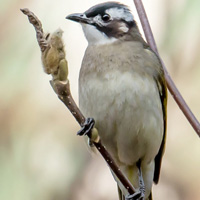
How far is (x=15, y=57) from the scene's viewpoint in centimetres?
295

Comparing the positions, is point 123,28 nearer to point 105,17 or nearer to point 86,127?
point 105,17

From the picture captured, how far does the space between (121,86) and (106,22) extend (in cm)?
49

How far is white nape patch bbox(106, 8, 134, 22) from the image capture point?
2.79 m

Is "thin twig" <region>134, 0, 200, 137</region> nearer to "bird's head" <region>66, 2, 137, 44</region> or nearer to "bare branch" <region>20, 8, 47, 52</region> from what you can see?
"bird's head" <region>66, 2, 137, 44</region>

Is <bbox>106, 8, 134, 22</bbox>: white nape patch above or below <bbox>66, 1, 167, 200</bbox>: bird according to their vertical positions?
above

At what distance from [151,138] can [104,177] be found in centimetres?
56

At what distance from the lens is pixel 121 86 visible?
7.95ft

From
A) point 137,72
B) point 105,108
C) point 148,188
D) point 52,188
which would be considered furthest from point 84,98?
point 148,188

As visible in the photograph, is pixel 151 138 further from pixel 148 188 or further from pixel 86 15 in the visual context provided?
pixel 86 15

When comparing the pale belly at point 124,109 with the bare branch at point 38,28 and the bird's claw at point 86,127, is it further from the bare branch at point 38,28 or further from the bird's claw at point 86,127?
the bare branch at point 38,28

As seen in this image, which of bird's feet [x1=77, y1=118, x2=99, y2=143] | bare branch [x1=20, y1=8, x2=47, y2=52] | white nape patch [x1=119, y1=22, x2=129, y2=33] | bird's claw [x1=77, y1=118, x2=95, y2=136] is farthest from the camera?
white nape patch [x1=119, y1=22, x2=129, y2=33]

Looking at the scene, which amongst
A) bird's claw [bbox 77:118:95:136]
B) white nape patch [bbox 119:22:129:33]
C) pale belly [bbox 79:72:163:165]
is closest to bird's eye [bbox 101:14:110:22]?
white nape patch [bbox 119:22:129:33]

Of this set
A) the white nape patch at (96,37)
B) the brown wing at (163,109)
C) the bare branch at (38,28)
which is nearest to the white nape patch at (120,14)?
the white nape patch at (96,37)

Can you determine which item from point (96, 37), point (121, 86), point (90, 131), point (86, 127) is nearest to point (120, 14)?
point (96, 37)
